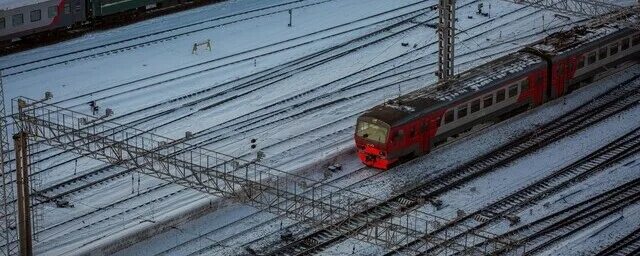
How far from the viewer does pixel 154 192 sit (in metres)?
45.2

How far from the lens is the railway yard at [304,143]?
41625mm

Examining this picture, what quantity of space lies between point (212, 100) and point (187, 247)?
13.5 meters

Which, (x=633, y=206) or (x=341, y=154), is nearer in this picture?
(x=633, y=206)

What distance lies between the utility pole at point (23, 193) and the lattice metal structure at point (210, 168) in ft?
1.44

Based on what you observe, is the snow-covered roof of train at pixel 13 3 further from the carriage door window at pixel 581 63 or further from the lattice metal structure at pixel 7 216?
the carriage door window at pixel 581 63

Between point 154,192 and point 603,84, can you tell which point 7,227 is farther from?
point 603,84

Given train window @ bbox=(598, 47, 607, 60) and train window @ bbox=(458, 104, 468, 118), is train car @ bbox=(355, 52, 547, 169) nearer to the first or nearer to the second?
train window @ bbox=(458, 104, 468, 118)

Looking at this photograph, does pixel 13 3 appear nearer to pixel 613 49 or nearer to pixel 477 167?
pixel 477 167

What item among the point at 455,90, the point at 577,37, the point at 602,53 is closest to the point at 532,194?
the point at 455,90

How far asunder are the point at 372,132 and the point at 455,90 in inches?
157

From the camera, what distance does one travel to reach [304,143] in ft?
164

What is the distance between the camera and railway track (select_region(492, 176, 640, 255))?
1652 inches

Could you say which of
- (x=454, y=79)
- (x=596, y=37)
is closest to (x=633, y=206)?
(x=454, y=79)

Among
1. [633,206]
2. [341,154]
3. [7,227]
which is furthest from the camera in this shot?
[341,154]
